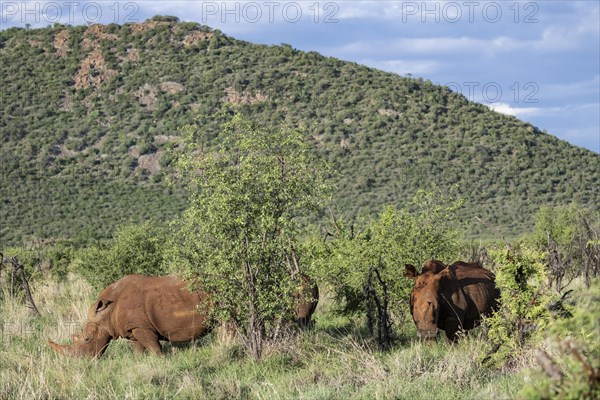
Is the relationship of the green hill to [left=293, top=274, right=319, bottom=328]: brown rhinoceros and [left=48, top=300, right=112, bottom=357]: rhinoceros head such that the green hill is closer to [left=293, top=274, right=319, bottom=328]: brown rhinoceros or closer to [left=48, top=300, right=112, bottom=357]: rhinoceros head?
[left=293, top=274, right=319, bottom=328]: brown rhinoceros

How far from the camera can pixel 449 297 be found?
11.4 metres

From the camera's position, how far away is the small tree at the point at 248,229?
36.9ft

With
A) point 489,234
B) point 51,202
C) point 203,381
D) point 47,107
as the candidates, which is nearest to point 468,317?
point 203,381

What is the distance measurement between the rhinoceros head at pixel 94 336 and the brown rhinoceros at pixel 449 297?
4315 mm

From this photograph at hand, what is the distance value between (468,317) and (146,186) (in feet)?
147

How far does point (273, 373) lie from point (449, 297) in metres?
2.85

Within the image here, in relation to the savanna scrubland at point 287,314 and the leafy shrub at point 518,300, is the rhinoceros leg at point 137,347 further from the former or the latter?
the leafy shrub at point 518,300

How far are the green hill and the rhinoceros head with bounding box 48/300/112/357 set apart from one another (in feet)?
104

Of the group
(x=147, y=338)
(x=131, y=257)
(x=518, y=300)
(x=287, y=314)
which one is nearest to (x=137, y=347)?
(x=147, y=338)

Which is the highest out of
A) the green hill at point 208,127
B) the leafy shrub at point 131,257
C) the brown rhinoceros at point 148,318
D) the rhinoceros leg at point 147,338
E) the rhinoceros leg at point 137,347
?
the green hill at point 208,127

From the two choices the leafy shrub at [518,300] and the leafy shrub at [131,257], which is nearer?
the leafy shrub at [518,300]

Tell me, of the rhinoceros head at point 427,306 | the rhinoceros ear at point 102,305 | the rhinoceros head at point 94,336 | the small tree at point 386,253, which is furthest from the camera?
the small tree at point 386,253

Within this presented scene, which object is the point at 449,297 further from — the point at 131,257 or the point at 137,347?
the point at 131,257

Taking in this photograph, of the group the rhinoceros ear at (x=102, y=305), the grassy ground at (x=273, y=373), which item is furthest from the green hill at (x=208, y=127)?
the grassy ground at (x=273, y=373)
